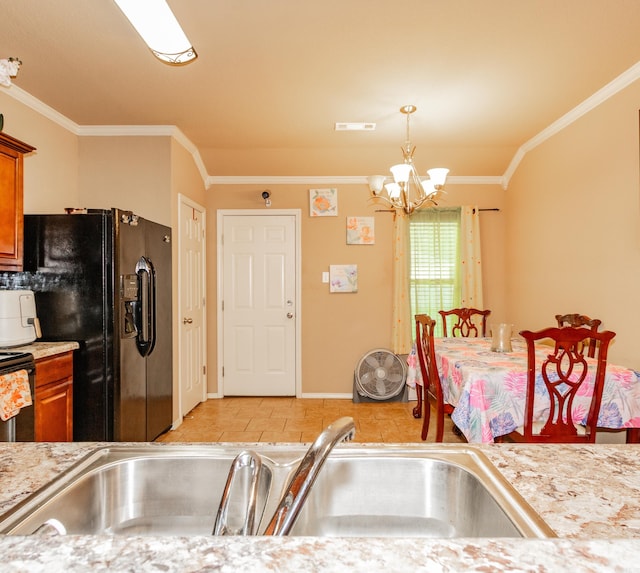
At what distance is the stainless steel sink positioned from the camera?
0.94m

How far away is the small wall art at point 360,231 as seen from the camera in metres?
4.93

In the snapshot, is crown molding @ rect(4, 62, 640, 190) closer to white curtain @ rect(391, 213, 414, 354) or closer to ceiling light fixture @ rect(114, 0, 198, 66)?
white curtain @ rect(391, 213, 414, 354)

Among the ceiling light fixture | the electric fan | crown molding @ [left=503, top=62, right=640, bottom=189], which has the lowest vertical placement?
the electric fan

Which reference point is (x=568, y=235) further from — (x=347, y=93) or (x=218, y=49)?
(x=218, y=49)

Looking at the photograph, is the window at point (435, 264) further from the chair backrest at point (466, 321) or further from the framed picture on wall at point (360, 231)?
the framed picture on wall at point (360, 231)

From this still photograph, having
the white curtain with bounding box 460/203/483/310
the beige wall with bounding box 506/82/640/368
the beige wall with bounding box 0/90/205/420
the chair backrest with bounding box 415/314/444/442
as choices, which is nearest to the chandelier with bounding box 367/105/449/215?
the chair backrest with bounding box 415/314/444/442

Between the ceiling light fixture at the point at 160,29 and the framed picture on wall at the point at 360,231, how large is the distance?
2.64m

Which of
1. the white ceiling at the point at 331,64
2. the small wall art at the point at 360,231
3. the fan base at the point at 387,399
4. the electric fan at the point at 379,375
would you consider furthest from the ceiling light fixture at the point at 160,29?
the fan base at the point at 387,399

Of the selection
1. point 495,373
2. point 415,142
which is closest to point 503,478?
point 495,373

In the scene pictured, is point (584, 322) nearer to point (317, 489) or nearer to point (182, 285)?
point (317, 489)

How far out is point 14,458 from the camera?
0.94 m

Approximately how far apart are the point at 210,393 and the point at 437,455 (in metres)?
4.27

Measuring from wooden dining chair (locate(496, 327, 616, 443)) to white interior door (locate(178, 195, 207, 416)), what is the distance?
2.88 m

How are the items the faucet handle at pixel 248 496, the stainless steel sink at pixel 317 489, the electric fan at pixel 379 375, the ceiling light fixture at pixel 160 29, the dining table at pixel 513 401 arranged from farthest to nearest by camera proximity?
the electric fan at pixel 379 375, the dining table at pixel 513 401, the ceiling light fixture at pixel 160 29, the stainless steel sink at pixel 317 489, the faucet handle at pixel 248 496
